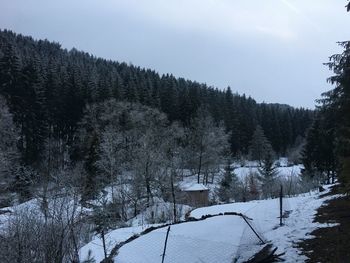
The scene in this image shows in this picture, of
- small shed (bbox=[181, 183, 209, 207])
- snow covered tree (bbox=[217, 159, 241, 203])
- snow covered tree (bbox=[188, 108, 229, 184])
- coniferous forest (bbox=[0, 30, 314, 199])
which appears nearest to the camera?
small shed (bbox=[181, 183, 209, 207])

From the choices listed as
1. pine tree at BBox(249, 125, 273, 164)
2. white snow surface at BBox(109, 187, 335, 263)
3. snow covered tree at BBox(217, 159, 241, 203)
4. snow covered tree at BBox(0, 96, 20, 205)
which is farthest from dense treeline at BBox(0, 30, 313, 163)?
white snow surface at BBox(109, 187, 335, 263)

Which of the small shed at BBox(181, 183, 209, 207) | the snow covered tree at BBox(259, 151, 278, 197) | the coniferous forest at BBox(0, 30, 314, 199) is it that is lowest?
the small shed at BBox(181, 183, 209, 207)

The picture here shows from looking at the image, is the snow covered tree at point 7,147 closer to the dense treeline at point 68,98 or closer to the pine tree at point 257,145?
the dense treeline at point 68,98

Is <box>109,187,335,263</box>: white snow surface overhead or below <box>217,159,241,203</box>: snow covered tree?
overhead

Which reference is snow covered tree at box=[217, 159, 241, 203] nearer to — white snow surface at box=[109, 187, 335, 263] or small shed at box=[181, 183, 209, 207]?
small shed at box=[181, 183, 209, 207]

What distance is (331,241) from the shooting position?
37.1ft

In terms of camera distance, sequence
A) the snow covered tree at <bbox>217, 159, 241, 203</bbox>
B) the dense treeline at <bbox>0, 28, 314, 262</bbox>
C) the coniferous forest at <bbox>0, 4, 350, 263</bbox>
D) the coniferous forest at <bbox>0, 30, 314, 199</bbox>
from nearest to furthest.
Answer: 1. the coniferous forest at <bbox>0, 4, 350, 263</bbox>
2. the dense treeline at <bbox>0, 28, 314, 262</bbox>
3. the snow covered tree at <bbox>217, 159, 241, 203</bbox>
4. the coniferous forest at <bbox>0, 30, 314, 199</bbox>

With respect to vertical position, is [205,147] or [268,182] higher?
[205,147]

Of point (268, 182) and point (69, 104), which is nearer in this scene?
point (268, 182)

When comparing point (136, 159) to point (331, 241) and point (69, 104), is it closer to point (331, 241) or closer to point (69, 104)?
point (69, 104)

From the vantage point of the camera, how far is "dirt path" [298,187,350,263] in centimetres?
1013

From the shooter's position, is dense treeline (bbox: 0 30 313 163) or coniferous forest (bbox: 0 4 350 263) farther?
dense treeline (bbox: 0 30 313 163)

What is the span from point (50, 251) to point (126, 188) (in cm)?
2936

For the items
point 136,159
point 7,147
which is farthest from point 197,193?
point 7,147
